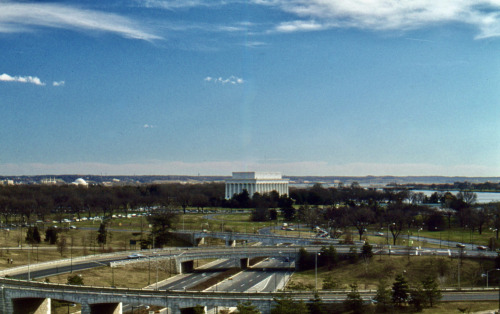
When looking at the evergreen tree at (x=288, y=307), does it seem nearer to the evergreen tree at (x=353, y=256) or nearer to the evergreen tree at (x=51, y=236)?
the evergreen tree at (x=353, y=256)

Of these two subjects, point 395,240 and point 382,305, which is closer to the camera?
point 382,305

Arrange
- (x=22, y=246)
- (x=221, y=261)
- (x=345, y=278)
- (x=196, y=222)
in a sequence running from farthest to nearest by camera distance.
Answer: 1. (x=196, y=222)
2. (x=221, y=261)
3. (x=22, y=246)
4. (x=345, y=278)

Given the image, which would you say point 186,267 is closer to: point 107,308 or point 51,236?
point 51,236

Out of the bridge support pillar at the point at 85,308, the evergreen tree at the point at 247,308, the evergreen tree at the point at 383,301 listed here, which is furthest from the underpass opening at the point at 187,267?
the evergreen tree at the point at 383,301

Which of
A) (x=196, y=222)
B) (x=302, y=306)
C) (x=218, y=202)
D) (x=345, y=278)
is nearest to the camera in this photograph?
(x=302, y=306)

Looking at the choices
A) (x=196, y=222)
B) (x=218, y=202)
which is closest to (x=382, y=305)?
(x=196, y=222)

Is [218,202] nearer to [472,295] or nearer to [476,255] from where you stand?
[476,255]

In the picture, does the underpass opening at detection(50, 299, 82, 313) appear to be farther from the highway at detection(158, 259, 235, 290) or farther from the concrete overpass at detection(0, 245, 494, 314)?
the highway at detection(158, 259, 235, 290)

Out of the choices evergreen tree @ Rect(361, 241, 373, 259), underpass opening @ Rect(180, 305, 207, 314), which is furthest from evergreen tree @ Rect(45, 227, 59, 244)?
evergreen tree @ Rect(361, 241, 373, 259)

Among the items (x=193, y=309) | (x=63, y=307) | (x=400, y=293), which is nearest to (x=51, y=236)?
(x=63, y=307)
